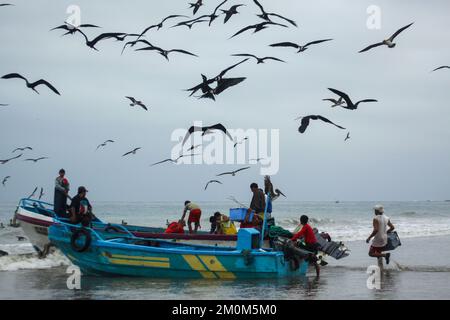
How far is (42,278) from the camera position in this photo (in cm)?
1567

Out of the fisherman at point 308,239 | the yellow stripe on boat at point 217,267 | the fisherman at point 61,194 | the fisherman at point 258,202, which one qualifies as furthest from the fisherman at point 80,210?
the fisherman at point 308,239

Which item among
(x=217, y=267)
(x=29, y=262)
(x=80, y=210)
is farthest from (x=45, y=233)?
(x=217, y=267)

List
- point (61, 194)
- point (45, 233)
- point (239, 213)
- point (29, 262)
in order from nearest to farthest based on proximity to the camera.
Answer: point (239, 213)
point (61, 194)
point (29, 262)
point (45, 233)

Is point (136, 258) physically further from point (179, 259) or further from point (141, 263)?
point (179, 259)

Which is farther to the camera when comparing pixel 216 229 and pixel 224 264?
pixel 216 229

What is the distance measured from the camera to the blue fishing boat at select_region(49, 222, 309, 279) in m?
14.5

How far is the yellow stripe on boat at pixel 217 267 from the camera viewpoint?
14.5 m

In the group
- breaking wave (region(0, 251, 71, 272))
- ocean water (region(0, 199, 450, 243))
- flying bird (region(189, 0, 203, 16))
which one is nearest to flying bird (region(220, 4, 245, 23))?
flying bird (region(189, 0, 203, 16))

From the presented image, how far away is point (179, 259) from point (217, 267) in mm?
795

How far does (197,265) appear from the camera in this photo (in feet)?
47.6

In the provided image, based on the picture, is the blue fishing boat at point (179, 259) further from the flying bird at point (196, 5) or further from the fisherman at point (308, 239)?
the flying bird at point (196, 5)
